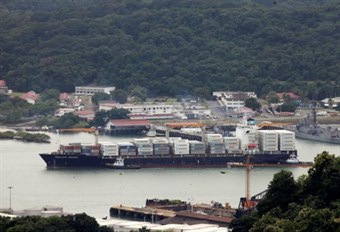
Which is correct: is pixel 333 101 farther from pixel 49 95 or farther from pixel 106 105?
pixel 49 95

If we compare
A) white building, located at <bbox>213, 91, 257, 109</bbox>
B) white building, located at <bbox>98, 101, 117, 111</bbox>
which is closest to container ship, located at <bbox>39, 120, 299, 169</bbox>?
white building, located at <bbox>98, 101, 117, 111</bbox>

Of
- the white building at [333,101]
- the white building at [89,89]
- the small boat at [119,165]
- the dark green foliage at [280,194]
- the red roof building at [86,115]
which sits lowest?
the dark green foliage at [280,194]

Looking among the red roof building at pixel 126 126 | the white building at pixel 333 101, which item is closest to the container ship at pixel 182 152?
the red roof building at pixel 126 126

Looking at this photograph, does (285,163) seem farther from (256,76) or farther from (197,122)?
(256,76)

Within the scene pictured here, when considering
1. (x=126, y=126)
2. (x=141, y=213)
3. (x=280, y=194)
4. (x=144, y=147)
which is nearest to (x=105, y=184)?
(x=141, y=213)

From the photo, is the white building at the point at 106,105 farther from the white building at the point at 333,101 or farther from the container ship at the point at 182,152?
the container ship at the point at 182,152

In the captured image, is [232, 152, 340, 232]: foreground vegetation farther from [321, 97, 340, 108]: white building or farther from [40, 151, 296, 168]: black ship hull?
[321, 97, 340, 108]: white building
